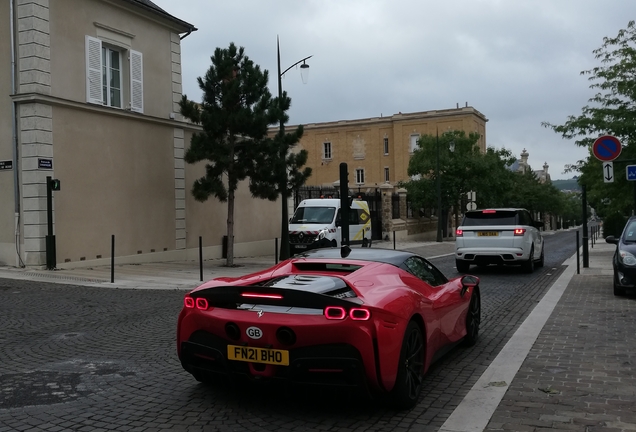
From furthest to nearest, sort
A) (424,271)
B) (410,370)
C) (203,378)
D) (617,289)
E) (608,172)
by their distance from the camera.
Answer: (608,172)
(617,289)
(424,271)
(203,378)
(410,370)

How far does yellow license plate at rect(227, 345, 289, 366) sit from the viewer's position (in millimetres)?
4516

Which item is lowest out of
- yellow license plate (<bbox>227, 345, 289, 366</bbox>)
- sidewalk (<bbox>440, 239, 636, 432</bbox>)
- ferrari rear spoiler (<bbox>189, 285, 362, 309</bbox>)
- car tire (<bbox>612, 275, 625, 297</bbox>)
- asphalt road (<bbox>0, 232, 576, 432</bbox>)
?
sidewalk (<bbox>440, 239, 636, 432</bbox>)

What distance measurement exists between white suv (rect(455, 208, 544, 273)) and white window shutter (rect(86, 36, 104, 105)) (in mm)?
A: 11083

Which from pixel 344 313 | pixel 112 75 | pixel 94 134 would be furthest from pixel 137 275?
pixel 344 313

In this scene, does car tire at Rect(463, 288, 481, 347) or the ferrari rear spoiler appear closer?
the ferrari rear spoiler

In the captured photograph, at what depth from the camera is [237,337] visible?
466cm

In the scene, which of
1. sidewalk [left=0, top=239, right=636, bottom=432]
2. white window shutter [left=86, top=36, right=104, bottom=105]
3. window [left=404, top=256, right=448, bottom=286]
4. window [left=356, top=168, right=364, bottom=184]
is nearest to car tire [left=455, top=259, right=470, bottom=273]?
sidewalk [left=0, top=239, right=636, bottom=432]

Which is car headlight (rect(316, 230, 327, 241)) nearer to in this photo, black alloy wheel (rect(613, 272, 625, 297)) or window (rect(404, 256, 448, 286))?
black alloy wheel (rect(613, 272, 625, 297))

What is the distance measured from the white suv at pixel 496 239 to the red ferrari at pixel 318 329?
1107 cm

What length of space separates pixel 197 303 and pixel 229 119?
13741 millimetres

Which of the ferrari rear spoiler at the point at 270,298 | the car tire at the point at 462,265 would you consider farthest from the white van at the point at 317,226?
the ferrari rear spoiler at the point at 270,298

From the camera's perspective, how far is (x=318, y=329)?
4.44 metres

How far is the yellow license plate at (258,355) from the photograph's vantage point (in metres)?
4.52

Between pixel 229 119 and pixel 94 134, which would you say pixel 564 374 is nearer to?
pixel 229 119
